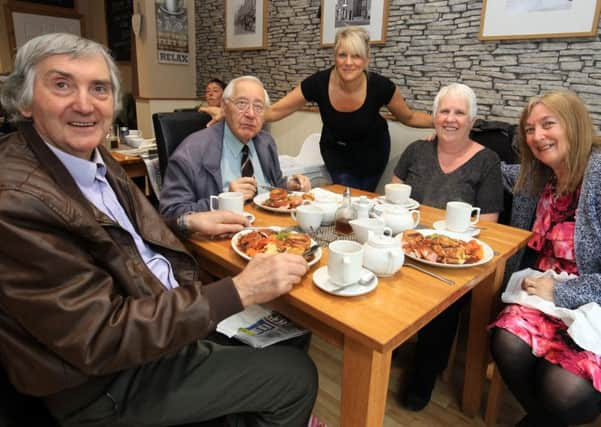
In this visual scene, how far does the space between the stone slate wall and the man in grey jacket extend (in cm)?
165

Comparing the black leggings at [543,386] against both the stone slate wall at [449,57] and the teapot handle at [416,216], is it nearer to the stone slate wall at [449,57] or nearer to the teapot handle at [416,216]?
the teapot handle at [416,216]

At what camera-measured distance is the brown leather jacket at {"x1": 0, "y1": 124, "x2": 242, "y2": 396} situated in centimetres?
75

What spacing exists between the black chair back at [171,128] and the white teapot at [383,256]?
4.84 feet

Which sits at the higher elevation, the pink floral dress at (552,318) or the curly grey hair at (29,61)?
the curly grey hair at (29,61)

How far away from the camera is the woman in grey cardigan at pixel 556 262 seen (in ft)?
3.90

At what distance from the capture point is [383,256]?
105 centimetres

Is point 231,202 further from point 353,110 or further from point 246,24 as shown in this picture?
point 246,24

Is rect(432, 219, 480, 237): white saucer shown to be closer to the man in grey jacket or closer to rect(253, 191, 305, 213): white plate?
rect(253, 191, 305, 213): white plate

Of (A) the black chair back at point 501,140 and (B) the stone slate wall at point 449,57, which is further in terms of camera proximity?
(B) the stone slate wall at point 449,57

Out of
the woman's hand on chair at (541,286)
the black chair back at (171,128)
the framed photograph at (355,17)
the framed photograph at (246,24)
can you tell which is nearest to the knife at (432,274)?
the woman's hand on chair at (541,286)

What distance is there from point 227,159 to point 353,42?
1035mm

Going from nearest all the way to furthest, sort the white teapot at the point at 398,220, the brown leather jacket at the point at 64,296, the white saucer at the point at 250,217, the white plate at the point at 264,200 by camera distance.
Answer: the brown leather jacket at the point at 64,296 → the white teapot at the point at 398,220 → the white saucer at the point at 250,217 → the white plate at the point at 264,200

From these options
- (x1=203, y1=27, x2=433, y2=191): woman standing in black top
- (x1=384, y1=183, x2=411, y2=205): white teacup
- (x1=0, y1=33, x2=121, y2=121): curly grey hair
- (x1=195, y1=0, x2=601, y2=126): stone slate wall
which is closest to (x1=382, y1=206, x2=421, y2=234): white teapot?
(x1=384, y1=183, x2=411, y2=205): white teacup

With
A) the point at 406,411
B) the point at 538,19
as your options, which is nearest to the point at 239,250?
the point at 406,411
